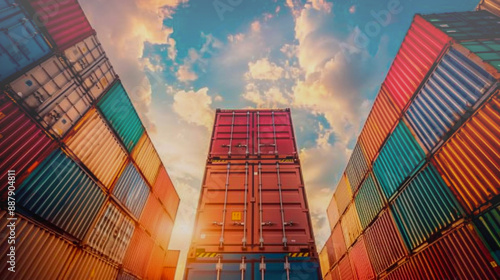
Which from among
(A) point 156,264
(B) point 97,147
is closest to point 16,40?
(B) point 97,147

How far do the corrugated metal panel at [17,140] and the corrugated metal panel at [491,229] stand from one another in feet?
41.6

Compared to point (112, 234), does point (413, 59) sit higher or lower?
higher

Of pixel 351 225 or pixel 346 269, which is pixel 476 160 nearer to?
pixel 351 225

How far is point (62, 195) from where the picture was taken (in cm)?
741

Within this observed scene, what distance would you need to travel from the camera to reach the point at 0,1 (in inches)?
244

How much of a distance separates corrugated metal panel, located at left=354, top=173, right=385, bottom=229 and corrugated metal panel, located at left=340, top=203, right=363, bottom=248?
1.95ft

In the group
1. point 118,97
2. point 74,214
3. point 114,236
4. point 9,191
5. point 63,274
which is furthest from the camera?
point 118,97

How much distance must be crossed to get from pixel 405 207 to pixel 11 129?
1413cm

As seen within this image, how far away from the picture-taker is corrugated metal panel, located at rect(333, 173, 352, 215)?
646 inches

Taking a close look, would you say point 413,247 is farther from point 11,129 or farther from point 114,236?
point 11,129

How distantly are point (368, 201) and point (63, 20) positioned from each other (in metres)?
17.3

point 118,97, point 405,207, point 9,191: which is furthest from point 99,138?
point 405,207

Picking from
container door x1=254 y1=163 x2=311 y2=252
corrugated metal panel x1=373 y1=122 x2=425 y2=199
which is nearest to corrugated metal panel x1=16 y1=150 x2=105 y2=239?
container door x1=254 y1=163 x2=311 y2=252

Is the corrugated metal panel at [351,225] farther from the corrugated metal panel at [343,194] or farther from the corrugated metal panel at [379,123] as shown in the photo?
the corrugated metal panel at [379,123]
